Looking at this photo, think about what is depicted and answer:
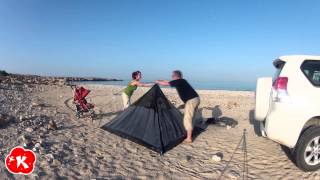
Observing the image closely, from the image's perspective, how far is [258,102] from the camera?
6.84 metres

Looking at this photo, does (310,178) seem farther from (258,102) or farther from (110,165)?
(110,165)

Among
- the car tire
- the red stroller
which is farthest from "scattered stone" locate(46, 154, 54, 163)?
the red stroller

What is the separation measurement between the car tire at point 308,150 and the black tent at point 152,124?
297 cm

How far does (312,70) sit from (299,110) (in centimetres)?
98

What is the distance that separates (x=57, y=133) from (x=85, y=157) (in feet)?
7.22

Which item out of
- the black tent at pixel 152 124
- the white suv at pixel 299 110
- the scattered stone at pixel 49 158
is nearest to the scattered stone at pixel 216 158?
the black tent at pixel 152 124

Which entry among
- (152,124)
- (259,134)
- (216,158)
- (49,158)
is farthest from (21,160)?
(259,134)

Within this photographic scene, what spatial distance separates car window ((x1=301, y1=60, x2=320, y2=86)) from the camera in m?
5.74

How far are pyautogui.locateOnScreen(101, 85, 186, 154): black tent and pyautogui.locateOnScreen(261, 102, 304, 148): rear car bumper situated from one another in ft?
8.72

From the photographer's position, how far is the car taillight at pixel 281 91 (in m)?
5.61

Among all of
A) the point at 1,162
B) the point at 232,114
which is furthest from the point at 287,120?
the point at 232,114

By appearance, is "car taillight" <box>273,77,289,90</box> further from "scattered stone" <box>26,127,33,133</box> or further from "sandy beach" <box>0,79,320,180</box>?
"scattered stone" <box>26,127,33,133</box>

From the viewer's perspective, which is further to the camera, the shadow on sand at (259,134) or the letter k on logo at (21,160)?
the shadow on sand at (259,134)

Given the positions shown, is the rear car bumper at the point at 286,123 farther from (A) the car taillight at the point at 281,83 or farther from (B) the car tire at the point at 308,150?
(A) the car taillight at the point at 281,83
